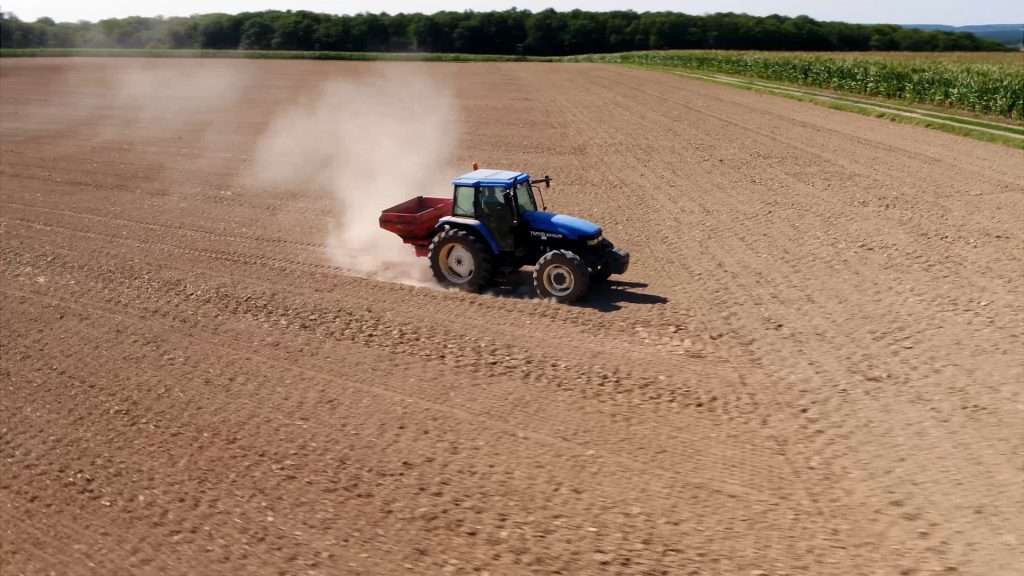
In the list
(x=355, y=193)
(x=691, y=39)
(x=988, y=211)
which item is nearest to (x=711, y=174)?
(x=988, y=211)

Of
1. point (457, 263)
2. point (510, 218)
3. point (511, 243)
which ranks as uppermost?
point (510, 218)

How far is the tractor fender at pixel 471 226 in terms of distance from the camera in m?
12.1

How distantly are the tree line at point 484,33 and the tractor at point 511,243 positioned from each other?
249 feet

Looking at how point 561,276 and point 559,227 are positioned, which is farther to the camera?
point 559,227

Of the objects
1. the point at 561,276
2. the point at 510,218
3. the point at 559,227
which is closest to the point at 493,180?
the point at 510,218

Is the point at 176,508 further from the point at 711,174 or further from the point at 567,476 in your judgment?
the point at 711,174

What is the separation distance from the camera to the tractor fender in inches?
478

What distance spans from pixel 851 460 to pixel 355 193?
49.2 feet

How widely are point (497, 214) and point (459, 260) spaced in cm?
98

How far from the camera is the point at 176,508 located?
7172 mm

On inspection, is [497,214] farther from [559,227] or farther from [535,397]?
[535,397]

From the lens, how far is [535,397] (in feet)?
29.4

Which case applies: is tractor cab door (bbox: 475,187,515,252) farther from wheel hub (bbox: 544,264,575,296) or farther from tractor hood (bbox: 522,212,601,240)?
wheel hub (bbox: 544,264,575,296)

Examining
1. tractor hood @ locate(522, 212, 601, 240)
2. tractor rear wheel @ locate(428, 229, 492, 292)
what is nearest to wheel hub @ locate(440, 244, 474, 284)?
tractor rear wheel @ locate(428, 229, 492, 292)
